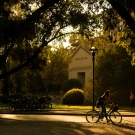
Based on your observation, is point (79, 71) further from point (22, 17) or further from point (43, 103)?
point (22, 17)

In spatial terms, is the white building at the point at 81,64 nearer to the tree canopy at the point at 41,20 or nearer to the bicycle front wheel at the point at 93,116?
the tree canopy at the point at 41,20

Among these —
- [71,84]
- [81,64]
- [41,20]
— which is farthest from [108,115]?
[81,64]

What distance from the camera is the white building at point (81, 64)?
65.6m

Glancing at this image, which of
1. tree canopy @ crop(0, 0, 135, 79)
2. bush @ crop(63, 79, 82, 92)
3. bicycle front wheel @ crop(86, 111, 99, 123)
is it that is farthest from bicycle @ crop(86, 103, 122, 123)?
bush @ crop(63, 79, 82, 92)

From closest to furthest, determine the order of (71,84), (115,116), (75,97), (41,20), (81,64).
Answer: (115,116), (41,20), (75,97), (71,84), (81,64)

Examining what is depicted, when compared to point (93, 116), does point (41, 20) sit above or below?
above

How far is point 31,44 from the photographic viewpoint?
2620 cm

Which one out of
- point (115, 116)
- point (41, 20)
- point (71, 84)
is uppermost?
point (41, 20)

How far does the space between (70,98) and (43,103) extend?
1484 cm

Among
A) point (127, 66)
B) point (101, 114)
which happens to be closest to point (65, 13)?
point (101, 114)

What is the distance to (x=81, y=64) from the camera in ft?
222

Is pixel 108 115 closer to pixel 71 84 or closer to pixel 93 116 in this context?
pixel 93 116

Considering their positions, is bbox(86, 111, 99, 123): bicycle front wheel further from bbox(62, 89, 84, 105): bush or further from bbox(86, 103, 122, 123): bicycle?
bbox(62, 89, 84, 105): bush

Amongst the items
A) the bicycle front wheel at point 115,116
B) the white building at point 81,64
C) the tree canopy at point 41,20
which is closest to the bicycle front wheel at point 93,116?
the bicycle front wheel at point 115,116
